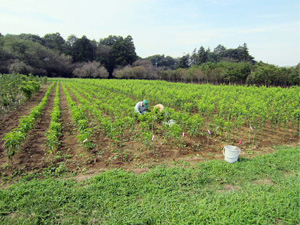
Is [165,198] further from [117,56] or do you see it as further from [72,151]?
[117,56]

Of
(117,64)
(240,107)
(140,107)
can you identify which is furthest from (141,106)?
(117,64)

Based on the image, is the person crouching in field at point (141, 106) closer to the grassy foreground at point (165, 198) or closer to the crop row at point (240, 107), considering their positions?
the crop row at point (240, 107)

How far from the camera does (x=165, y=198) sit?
340 cm

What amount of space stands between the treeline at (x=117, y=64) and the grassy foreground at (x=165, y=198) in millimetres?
31411

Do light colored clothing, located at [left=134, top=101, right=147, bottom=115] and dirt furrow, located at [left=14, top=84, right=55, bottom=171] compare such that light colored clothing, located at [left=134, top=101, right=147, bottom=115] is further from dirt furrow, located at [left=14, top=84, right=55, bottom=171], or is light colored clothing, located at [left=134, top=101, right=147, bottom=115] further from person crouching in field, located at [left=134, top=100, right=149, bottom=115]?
dirt furrow, located at [left=14, top=84, right=55, bottom=171]

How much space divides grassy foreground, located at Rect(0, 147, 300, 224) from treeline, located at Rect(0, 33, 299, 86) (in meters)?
31.4

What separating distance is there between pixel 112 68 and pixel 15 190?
2657 inches

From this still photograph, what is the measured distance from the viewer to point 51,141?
16.4 ft

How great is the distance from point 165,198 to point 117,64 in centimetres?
6781

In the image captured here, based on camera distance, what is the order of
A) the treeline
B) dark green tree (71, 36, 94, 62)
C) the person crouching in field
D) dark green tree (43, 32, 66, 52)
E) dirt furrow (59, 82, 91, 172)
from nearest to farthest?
dirt furrow (59, 82, 91, 172) → the person crouching in field → the treeline → dark green tree (71, 36, 94, 62) → dark green tree (43, 32, 66, 52)

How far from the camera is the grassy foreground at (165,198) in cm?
296

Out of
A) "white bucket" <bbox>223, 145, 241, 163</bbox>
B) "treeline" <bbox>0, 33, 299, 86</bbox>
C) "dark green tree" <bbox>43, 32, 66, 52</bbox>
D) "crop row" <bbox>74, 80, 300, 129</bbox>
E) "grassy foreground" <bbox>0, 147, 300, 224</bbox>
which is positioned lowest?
"grassy foreground" <bbox>0, 147, 300, 224</bbox>

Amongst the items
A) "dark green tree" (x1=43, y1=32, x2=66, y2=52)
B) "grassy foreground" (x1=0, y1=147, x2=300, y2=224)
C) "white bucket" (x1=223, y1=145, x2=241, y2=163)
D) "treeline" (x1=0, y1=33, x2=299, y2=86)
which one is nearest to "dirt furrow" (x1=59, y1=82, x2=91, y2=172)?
"grassy foreground" (x1=0, y1=147, x2=300, y2=224)

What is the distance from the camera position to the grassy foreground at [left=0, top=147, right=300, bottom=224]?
2965 mm
